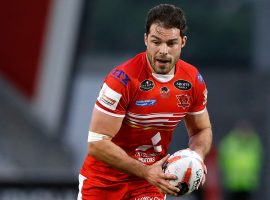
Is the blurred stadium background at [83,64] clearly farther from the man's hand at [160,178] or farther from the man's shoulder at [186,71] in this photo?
the man's hand at [160,178]

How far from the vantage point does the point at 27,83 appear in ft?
70.9

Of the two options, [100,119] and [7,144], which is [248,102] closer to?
[7,144]

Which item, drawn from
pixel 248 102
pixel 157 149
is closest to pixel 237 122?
pixel 248 102

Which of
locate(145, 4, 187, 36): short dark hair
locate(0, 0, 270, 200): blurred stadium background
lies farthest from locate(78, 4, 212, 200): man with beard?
locate(0, 0, 270, 200): blurred stadium background

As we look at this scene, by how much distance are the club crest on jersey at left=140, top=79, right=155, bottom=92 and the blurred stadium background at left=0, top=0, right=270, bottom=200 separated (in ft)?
38.8

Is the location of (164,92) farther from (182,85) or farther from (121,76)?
(121,76)

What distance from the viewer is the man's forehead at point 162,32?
687cm

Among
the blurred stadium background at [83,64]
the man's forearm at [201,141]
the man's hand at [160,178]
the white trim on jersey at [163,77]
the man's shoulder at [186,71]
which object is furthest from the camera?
the blurred stadium background at [83,64]

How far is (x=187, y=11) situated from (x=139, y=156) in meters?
13.5

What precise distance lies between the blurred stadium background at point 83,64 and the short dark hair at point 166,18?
1199 cm

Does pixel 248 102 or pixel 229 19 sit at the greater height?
pixel 229 19

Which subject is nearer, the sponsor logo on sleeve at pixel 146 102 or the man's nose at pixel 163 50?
the man's nose at pixel 163 50

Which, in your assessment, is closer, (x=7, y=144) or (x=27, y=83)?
(x=7, y=144)

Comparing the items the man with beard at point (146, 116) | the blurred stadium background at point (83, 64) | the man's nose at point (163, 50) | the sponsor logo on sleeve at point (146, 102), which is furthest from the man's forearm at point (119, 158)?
the blurred stadium background at point (83, 64)
